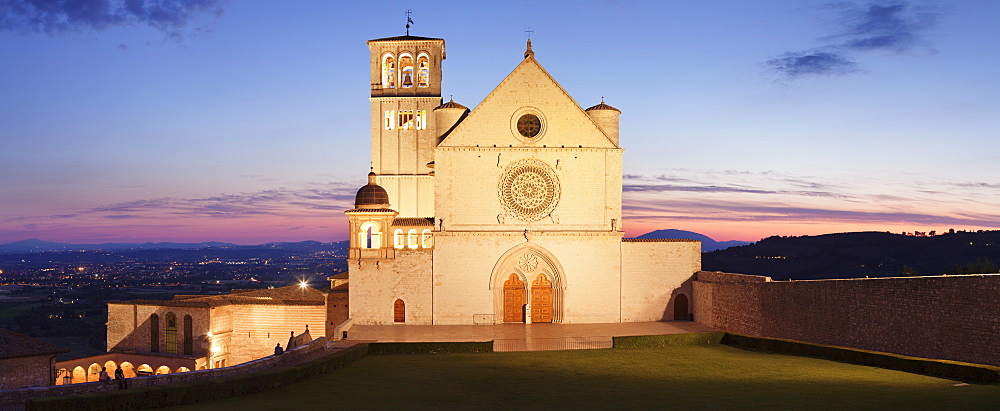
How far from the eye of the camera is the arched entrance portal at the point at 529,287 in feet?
121

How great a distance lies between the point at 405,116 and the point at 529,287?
14.7 metres

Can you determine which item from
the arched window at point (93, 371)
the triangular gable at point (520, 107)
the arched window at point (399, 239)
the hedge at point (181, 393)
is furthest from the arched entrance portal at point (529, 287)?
the arched window at point (93, 371)

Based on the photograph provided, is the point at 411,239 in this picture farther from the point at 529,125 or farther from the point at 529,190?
the point at 529,125

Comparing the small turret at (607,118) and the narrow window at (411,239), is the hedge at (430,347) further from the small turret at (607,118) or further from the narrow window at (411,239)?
the small turret at (607,118)

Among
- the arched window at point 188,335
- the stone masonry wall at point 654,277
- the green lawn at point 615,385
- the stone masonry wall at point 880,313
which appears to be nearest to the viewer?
the green lawn at point 615,385

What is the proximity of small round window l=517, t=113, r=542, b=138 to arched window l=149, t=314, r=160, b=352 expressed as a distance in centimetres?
2013

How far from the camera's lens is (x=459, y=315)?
120 ft

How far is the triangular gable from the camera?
3666 cm

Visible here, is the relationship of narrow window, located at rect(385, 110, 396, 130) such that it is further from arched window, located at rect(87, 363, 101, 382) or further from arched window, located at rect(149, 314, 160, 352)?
arched window, located at rect(87, 363, 101, 382)

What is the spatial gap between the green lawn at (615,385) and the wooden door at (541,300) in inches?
317

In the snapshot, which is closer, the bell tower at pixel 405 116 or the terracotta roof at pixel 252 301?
the terracotta roof at pixel 252 301

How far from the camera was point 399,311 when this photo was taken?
3631 cm

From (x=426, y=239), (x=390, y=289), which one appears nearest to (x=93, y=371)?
(x=390, y=289)

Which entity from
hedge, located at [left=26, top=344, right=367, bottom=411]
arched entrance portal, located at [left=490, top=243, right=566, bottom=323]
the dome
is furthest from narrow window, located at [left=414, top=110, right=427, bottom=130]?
hedge, located at [left=26, top=344, right=367, bottom=411]
